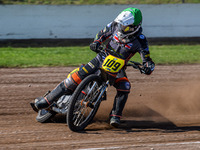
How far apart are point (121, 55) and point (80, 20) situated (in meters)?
11.5

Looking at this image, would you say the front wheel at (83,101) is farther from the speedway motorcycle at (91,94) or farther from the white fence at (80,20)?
the white fence at (80,20)

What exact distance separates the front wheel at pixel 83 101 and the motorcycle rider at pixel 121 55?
231 millimetres

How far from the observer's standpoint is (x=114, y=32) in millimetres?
6004

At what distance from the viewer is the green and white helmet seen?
5.60 metres

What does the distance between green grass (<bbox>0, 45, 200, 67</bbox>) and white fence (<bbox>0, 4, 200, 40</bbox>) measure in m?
1.66

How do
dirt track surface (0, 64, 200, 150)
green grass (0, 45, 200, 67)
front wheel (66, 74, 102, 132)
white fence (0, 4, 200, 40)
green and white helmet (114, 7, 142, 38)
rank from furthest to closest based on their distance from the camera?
white fence (0, 4, 200, 40), green grass (0, 45, 200, 67), green and white helmet (114, 7, 142, 38), front wheel (66, 74, 102, 132), dirt track surface (0, 64, 200, 150)

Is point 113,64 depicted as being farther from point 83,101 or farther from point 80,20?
point 80,20

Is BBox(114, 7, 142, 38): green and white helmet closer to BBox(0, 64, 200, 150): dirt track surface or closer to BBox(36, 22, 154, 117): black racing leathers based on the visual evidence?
BBox(36, 22, 154, 117): black racing leathers

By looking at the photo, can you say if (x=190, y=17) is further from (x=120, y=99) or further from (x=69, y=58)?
(x=120, y=99)

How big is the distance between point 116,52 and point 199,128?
2058 mm

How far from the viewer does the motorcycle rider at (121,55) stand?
548 cm

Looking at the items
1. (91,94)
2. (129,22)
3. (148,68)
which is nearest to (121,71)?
(148,68)

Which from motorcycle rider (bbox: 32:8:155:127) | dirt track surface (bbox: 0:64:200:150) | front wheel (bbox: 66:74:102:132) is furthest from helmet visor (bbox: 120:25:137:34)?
dirt track surface (bbox: 0:64:200:150)

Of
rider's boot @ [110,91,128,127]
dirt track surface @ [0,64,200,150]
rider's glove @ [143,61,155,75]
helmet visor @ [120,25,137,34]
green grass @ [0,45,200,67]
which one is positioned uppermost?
helmet visor @ [120,25,137,34]
